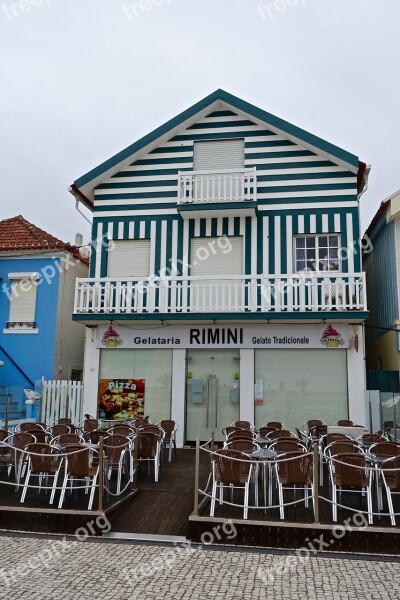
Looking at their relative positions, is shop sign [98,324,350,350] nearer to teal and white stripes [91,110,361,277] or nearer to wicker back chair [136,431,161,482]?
teal and white stripes [91,110,361,277]

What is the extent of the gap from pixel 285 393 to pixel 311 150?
22.0ft

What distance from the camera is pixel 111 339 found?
1475 centimetres

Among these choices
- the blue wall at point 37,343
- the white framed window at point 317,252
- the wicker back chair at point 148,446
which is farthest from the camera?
the blue wall at point 37,343

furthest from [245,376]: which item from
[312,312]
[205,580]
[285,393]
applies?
[205,580]

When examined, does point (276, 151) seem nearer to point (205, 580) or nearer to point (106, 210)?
point (106, 210)

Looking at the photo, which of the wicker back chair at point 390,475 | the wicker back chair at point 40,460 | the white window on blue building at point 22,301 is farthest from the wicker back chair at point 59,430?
the white window on blue building at point 22,301

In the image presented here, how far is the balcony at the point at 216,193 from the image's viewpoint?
46.9 feet

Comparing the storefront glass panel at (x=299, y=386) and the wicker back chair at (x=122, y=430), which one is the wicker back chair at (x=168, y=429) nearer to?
the wicker back chair at (x=122, y=430)

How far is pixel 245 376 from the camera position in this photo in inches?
555

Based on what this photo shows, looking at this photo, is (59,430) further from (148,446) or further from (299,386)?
(299,386)

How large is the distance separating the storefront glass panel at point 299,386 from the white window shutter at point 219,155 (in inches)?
214

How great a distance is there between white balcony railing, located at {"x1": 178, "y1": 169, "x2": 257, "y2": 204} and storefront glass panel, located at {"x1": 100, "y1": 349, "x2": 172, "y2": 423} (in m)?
4.31

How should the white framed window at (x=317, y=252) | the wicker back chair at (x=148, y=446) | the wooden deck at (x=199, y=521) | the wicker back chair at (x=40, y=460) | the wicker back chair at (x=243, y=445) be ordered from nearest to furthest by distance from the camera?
the wooden deck at (x=199, y=521) → the wicker back chair at (x=40, y=460) → the wicker back chair at (x=243, y=445) → the wicker back chair at (x=148, y=446) → the white framed window at (x=317, y=252)

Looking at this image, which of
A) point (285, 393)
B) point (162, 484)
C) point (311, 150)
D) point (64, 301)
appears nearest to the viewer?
point (162, 484)
